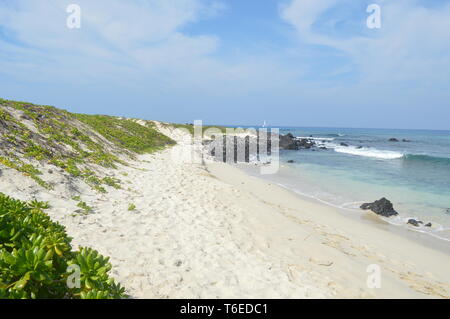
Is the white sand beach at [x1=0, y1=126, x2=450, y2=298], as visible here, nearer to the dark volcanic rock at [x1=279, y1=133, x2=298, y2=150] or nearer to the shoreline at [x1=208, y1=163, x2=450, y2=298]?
the shoreline at [x1=208, y1=163, x2=450, y2=298]

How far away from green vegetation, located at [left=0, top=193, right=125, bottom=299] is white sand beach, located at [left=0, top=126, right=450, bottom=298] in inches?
49.0

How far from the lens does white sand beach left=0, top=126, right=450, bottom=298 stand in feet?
15.4

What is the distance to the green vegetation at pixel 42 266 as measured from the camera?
2627mm

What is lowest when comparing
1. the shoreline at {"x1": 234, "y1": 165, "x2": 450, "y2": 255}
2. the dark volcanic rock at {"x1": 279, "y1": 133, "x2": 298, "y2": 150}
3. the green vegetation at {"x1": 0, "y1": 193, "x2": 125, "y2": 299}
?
the shoreline at {"x1": 234, "y1": 165, "x2": 450, "y2": 255}

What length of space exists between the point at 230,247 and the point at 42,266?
416cm

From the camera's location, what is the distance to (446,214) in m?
12.2

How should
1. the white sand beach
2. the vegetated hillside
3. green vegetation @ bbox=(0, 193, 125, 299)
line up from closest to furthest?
green vegetation @ bbox=(0, 193, 125, 299), the white sand beach, the vegetated hillside

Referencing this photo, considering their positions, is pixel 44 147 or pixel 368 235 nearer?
pixel 368 235

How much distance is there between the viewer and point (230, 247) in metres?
6.21

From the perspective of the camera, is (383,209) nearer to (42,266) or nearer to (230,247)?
(230,247)

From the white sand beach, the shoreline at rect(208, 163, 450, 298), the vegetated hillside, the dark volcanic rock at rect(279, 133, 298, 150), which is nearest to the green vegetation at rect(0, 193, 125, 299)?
the white sand beach

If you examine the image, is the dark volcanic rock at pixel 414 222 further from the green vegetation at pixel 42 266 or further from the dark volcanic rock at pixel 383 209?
the green vegetation at pixel 42 266

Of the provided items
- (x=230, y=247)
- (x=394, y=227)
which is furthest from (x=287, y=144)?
(x=230, y=247)
